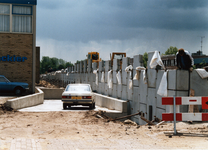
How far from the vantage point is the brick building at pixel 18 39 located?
1017 inches

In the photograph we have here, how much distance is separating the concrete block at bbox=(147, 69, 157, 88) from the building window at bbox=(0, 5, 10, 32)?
50.3ft

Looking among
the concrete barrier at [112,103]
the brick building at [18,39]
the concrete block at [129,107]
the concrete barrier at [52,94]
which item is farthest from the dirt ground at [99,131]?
the concrete barrier at [52,94]

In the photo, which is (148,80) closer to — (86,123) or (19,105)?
(86,123)

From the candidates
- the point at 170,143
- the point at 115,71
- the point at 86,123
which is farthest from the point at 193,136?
the point at 115,71

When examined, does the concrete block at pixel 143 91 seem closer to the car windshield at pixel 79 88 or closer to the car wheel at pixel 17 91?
the car windshield at pixel 79 88

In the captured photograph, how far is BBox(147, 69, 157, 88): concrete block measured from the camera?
49.5 feet

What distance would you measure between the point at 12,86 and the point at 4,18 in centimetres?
644

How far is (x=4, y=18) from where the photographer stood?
26.0m

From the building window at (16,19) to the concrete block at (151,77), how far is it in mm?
14356

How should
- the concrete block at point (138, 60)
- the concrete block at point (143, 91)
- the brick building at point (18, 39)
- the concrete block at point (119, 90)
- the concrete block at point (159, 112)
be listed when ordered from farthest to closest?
1. the brick building at point (18, 39)
2. the concrete block at point (119, 90)
3. the concrete block at point (138, 60)
4. the concrete block at point (143, 91)
5. the concrete block at point (159, 112)

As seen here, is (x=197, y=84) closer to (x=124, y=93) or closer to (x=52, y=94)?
(x=124, y=93)

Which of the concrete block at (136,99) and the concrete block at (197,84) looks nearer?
the concrete block at (197,84)

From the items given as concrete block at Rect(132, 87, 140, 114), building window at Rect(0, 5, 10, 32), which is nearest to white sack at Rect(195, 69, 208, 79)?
concrete block at Rect(132, 87, 140, 114)

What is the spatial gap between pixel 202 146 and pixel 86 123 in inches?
218
